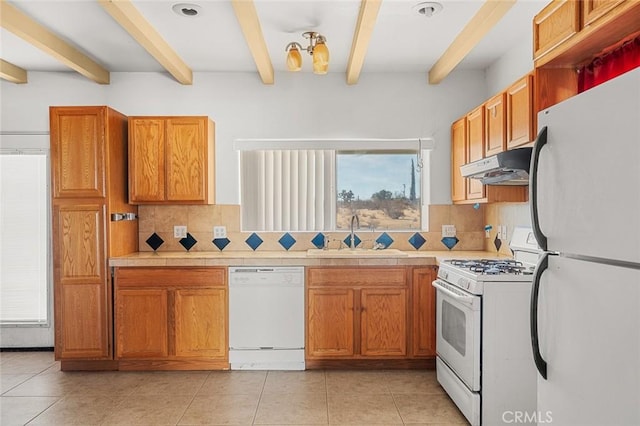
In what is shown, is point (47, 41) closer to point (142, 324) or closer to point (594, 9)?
point (142, 324)

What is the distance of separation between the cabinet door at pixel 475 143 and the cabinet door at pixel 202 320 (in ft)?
7.06

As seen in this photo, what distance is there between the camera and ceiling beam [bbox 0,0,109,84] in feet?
9.00

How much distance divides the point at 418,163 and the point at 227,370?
2515mm

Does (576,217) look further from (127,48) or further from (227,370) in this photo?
(127,48)

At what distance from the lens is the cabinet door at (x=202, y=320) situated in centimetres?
346

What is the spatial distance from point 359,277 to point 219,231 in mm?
1446

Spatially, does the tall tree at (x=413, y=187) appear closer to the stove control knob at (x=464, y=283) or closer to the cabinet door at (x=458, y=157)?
the cabinet door at (x=458, y=157)

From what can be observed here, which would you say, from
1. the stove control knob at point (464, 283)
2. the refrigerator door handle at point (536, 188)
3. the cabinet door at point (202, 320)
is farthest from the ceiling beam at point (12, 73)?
the refrigerator door handle at point (536, 188)

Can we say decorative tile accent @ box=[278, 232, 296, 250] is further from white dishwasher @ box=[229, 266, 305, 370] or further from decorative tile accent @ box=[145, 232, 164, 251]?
decorative tile accent @ box=[145, 232, 164, 251]

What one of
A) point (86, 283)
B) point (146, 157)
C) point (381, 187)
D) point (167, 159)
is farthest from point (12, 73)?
point (381, 187)

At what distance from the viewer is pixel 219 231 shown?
4094mm

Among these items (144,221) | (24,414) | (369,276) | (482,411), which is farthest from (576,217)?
(144,221)

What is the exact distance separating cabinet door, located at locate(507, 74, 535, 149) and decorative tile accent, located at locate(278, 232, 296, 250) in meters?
2.06

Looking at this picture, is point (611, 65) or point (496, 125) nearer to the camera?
point (611, 65)
